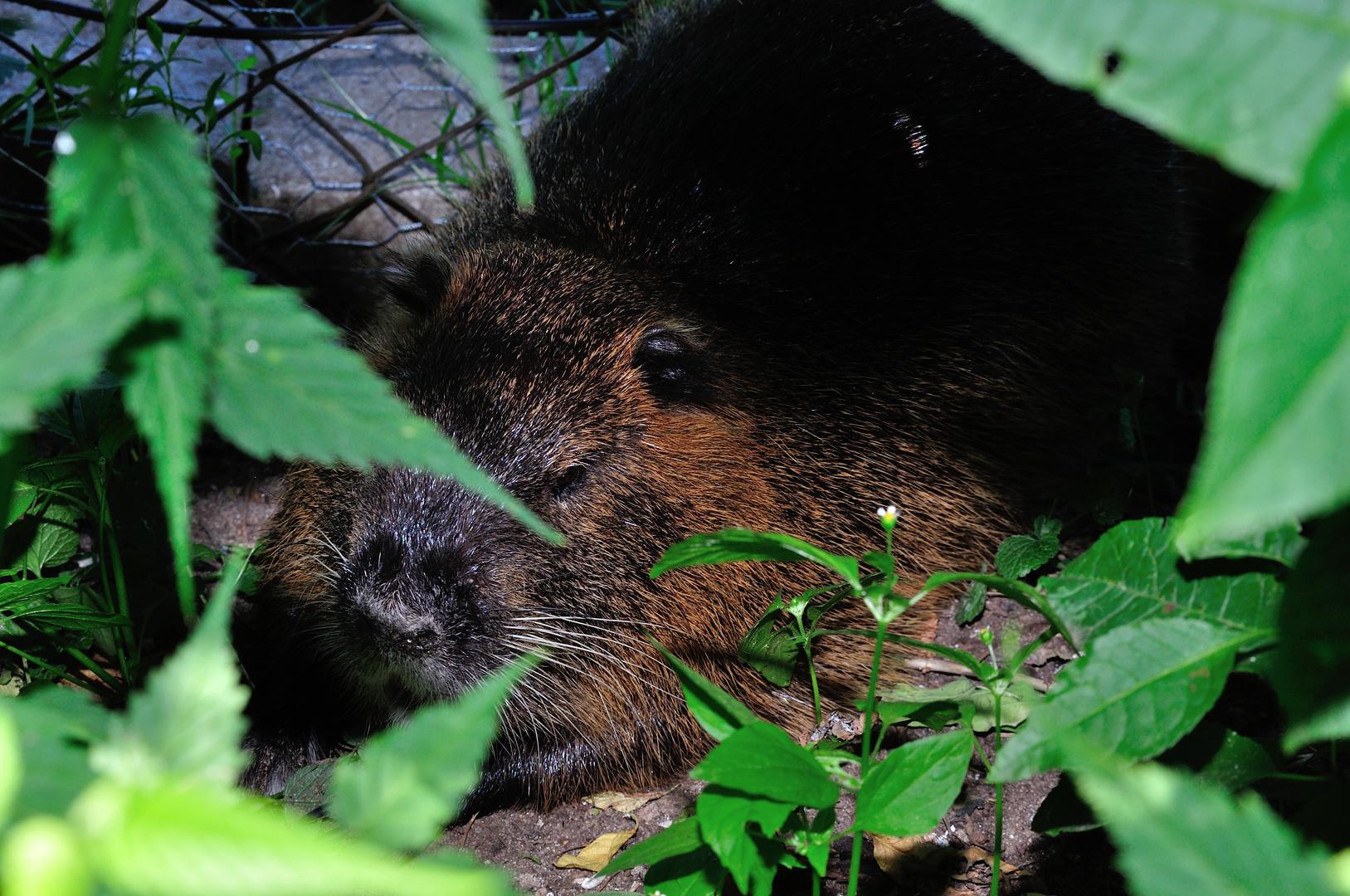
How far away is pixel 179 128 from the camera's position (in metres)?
0.97

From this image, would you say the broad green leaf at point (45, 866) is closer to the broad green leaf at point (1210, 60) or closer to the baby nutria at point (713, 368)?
the broad green leaf at point (1210, 60)

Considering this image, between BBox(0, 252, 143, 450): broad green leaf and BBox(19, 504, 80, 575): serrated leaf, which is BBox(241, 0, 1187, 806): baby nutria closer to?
BBox(19, 504, 80, 575): serrated leaf

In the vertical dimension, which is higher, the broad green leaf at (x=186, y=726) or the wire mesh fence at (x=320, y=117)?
the wire mesh fence at (x=320, y=117)

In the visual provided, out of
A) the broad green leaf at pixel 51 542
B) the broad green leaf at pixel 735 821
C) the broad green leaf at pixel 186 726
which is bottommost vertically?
the broad green leaf at pixel 735 821

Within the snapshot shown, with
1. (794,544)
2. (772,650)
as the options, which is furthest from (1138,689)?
(772,650)

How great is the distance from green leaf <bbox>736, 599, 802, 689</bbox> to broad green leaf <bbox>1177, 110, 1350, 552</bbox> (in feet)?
6.76

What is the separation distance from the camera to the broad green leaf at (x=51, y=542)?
8.51 ft

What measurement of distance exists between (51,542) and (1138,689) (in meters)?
2.49

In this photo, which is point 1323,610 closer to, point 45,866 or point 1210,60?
point 1210,60

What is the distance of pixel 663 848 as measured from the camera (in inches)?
67.7

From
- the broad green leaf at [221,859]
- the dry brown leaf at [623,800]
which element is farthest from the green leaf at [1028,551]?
the broad green leaf at [221,859]

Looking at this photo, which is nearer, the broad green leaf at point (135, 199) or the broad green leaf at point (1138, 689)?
the broad green leaf at point (135, 199)

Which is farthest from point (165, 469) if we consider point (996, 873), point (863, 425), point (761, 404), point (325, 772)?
point (863, 425)

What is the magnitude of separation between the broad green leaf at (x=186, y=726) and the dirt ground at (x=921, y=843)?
164cm
